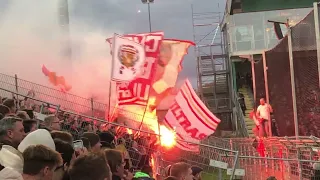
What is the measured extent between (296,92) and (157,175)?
372cm

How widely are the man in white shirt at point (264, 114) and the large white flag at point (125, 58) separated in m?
4.68

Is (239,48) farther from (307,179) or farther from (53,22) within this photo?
(307,179)

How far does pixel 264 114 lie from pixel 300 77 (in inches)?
150

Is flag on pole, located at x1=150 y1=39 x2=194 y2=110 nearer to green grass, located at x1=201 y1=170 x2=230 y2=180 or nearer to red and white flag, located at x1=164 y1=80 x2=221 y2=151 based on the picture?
red and white flag, located at x1=164 y1=80 x2=221 y2=151

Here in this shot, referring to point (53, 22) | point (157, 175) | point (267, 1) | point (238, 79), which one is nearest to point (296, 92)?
point (157, 175)

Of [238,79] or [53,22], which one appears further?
[238,79]

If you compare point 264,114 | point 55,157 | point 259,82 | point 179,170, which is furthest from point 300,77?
point 55,157

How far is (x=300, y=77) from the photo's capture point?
9.91 metres

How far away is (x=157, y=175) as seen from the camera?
812 centimetres

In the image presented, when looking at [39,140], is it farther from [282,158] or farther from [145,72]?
[145,72]

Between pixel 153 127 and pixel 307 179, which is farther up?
pixel 153 127

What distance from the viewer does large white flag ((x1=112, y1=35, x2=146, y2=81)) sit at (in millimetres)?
9570

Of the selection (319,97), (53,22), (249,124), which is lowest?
(249,124)

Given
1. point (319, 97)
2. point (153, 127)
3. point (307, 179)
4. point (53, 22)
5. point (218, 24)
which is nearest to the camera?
point (307, 179)
